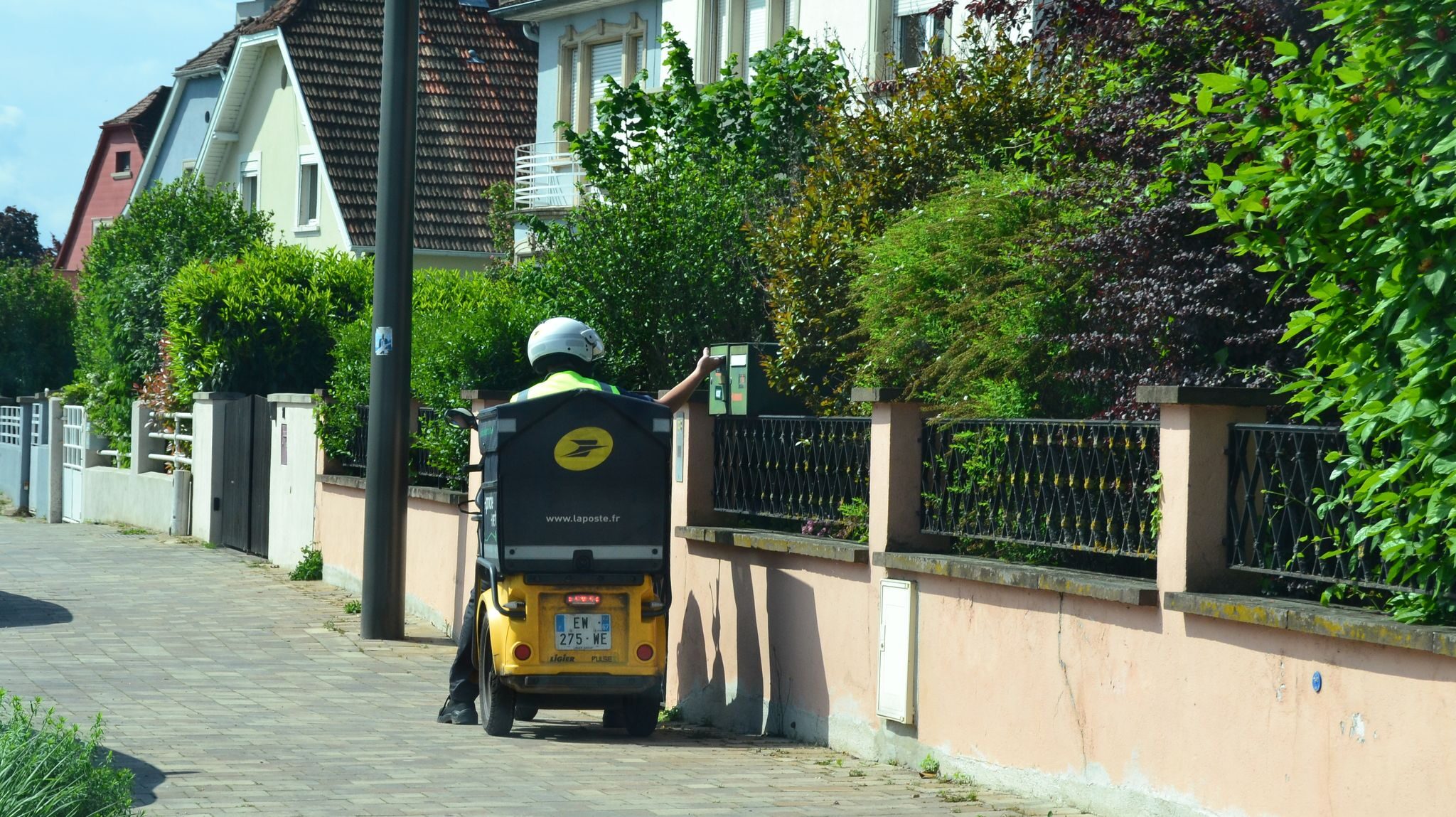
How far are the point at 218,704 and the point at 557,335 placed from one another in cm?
285

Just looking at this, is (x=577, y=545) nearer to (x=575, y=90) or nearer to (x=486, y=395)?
(x=486, y=395)

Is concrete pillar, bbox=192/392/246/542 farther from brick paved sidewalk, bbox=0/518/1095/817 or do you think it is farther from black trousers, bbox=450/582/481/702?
black trousers, bbox=450/582/481/702

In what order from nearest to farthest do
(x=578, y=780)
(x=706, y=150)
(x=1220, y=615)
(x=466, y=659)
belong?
1. (x=1220, y=615)
2. (x=578, y=780)
3. (x=466, y=659)
4. (x=706, y=150)

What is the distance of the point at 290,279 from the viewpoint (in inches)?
877

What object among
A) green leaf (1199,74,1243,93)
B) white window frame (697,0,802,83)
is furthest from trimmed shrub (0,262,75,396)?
green leaf (1199,74,1243,93)

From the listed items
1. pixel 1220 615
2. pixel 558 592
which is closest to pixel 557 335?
pixel 558 592

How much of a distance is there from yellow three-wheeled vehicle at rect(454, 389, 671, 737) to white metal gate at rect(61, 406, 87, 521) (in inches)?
728

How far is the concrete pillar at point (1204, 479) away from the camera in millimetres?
6996

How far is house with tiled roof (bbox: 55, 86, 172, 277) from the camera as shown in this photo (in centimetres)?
5466

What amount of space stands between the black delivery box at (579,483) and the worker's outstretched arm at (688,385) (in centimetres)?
52

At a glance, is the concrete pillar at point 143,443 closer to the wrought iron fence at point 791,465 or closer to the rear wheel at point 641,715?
the wrought iron fence at point 791,465

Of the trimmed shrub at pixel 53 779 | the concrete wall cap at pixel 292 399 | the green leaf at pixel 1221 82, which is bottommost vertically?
the trimmed shrub at pixel 53 779

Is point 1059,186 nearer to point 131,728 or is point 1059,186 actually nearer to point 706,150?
point 131,728

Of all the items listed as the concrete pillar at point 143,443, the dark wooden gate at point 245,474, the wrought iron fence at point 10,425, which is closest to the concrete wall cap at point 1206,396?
the dark wooden gate at point 245,474
